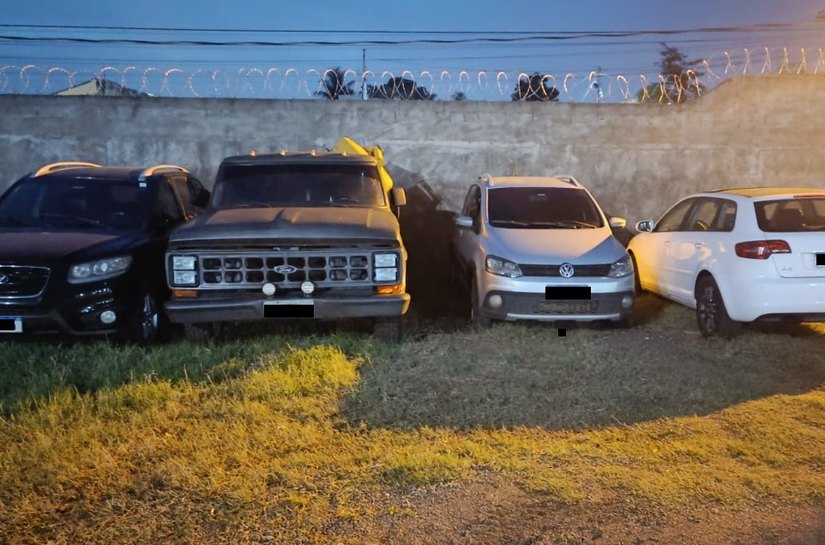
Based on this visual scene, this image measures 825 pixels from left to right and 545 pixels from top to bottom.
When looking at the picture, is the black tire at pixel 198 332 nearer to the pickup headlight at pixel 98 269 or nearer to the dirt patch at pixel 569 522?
the pickup headlight at pixel 98 269

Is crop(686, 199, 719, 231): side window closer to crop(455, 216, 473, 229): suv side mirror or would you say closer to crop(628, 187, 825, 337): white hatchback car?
crop(628, 187, 825, 337): white hatchback car

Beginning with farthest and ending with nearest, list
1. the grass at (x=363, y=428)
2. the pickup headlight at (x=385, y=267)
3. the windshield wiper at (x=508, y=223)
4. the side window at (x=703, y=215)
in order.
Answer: the windshield wiper at (x=508, y=223) < the side window at (x=703, y=215) < the pickup headlight at (x=385, y=267) < the grass at (x=363, y=428)

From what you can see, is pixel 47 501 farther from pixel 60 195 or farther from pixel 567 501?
pixel 60 195

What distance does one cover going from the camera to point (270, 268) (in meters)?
6.18

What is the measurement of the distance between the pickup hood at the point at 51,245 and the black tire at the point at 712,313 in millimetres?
5634

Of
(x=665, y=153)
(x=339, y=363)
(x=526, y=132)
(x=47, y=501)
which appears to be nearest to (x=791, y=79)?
(x=665, y=153)

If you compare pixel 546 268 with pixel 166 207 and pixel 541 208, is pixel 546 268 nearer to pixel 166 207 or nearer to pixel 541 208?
pixel 541 208

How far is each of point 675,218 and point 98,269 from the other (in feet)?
21.0

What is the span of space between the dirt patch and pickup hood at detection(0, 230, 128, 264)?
398cm

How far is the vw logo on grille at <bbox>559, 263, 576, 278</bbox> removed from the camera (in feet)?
22.9

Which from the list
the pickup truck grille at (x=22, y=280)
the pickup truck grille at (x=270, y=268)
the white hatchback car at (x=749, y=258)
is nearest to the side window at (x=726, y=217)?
the white hatchback car at (x=749, y=258)

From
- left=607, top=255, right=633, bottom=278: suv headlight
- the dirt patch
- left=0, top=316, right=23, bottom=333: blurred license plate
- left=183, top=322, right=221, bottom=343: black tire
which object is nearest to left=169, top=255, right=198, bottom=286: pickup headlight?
left=183, top=322, right=221, bottom=343: black tire

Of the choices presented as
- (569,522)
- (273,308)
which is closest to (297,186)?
(273,308)

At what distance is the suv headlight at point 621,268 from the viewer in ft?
23.3
